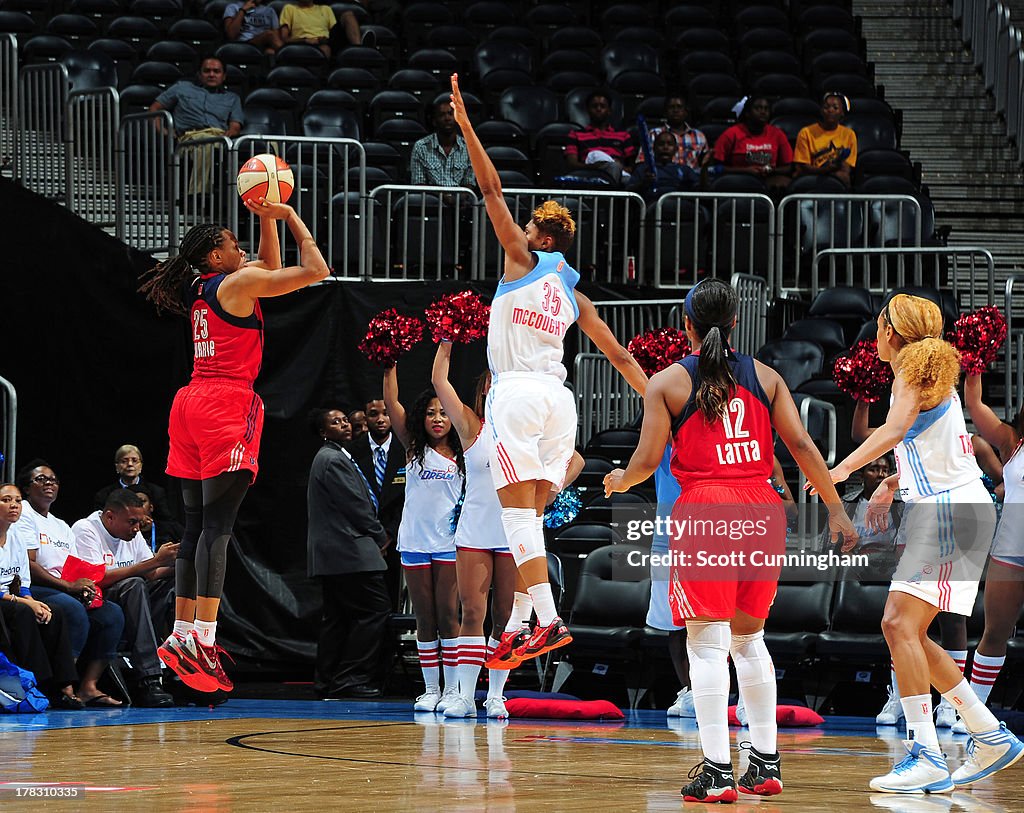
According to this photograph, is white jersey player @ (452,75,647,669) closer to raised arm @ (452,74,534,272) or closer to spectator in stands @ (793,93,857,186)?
raised arm @ (452,74,534,272)

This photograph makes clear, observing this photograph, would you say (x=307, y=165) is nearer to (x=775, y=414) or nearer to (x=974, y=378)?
(x=974, y=378)

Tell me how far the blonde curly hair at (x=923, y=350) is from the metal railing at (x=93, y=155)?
869 centimetres

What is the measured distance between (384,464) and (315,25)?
689cm

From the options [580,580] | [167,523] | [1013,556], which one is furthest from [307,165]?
[1013,556]

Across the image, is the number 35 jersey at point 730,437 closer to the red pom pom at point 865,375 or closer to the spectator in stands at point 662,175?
the red pom pom at point 865,375

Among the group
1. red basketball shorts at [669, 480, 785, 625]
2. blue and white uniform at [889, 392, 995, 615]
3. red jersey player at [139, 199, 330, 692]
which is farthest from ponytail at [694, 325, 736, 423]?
red jersey player at [139, 199, 330, 692]

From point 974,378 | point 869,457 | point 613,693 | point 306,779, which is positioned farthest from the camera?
point 613,693

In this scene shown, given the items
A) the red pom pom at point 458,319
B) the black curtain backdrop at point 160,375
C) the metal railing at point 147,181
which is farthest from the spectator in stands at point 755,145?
the red pom pom at point 458,319

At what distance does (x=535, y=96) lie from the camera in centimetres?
1684

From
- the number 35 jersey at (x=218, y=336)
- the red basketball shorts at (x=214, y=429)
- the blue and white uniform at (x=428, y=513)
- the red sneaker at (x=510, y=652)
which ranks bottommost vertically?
the red sneaker at (x=510, y=652)

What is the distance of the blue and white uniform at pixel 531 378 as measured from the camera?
24.6 ft

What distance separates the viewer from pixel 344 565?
11641mm

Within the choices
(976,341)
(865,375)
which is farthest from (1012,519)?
(865,375)

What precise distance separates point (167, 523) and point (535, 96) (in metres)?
6.96
